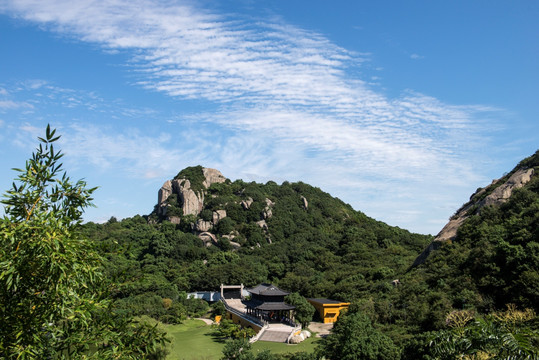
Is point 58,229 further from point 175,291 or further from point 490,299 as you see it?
point 175,291

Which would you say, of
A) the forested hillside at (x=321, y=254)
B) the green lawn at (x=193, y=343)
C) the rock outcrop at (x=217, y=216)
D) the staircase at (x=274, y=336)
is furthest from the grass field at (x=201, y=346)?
the rock outcrop at (x=217, y=216)

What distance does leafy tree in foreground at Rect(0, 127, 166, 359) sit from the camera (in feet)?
17.4

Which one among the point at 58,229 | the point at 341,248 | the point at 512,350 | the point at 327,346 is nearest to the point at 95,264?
the point at 58,229

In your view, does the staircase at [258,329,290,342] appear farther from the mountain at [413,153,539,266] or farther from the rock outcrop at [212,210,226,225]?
the rock outcrop at [212,210,226,225]

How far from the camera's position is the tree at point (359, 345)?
18.8 meters

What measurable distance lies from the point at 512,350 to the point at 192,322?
33.5m

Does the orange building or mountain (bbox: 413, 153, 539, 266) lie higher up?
mountain (bbox: 413, 153, 539, 266)

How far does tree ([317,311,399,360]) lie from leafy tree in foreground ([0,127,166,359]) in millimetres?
15072

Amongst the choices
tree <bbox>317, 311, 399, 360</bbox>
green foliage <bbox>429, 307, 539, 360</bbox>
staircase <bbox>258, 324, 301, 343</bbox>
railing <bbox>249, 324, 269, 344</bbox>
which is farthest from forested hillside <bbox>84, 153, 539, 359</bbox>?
railing <bbox>249, 324, 269, 344</bbox>

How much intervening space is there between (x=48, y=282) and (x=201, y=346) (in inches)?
980

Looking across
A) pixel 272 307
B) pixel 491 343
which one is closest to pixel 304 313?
pixel 272 307

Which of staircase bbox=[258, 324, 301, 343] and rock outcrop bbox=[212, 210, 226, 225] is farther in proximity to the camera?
rock outcrop bbox=[212, 210, 226, 225]

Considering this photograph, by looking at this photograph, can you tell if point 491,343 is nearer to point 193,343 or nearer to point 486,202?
point 193,343

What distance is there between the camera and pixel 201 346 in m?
28.1
